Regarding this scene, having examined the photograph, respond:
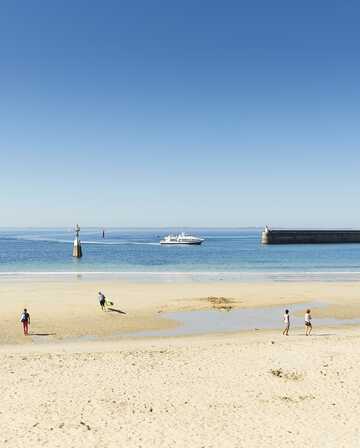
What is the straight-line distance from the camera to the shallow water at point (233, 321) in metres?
24.3

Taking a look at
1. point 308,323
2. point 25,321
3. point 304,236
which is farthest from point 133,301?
point 304,236

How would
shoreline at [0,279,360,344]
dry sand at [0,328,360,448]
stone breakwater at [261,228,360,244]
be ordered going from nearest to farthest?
dry sand at [0,328,360,448] → shoreline at [0,279,360,344] → stone breakwater at [261,228,360,244]

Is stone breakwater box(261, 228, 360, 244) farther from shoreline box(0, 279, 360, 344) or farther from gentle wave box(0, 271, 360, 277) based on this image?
shoreline box(0, 279, 360, 344)

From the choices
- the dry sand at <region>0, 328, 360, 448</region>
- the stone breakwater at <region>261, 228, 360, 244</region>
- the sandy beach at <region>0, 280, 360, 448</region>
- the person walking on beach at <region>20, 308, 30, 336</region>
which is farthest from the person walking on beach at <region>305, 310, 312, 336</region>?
the stone breakwater at <region>261, 228, 360, 244</region>

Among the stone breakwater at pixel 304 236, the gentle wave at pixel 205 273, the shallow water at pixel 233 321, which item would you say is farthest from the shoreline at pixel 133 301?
the stone breakwater at pixel 304 236

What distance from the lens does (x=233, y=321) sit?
26750 millimetres

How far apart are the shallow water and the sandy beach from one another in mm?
1163

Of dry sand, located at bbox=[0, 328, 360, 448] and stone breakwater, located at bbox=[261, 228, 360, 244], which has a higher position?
stone breakwater, located at bbox=[261, 228, 360, 244]

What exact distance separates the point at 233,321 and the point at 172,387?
12533 mm

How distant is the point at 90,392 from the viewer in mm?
14188

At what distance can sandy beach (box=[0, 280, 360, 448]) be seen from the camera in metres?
11.5

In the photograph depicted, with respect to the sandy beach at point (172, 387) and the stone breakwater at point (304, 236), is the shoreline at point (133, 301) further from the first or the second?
the stone breakwater at point (304, 236)

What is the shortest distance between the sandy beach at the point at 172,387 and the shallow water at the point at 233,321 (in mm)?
1163

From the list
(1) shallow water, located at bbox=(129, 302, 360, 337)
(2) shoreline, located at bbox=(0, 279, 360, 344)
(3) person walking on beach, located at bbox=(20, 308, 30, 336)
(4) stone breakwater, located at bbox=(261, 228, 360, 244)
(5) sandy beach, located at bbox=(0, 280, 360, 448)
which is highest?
(4) stone breakwater, located at bbox=(261, 228, 360, 244)
